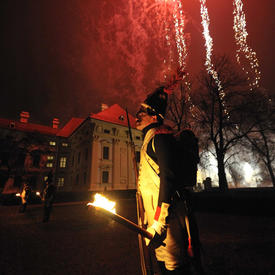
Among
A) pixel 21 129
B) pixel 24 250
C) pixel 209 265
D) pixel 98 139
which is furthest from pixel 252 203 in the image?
pixel 21 129

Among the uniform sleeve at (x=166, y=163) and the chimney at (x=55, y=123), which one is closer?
the uniform sleeve at (x=166, y=163)

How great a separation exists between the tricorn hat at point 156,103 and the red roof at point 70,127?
140ft

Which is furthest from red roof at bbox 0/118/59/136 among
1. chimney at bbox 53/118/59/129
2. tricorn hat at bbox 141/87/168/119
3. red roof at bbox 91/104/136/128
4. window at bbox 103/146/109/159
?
tricorn hat at bbox 141/87/168/119

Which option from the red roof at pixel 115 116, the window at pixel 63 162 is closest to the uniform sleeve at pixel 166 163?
the red roof at pixel 115 116

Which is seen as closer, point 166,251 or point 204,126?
point 166,251

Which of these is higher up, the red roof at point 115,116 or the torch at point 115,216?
the red roof at point 115,116

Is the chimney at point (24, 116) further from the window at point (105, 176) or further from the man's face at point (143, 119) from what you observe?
the man's face at point (143, 119)

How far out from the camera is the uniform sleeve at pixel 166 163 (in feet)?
5.05

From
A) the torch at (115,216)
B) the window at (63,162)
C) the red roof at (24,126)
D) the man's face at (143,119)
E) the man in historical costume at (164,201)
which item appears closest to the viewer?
the torch at (115,216)

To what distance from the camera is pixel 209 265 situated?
362cm

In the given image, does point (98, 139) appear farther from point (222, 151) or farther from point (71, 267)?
point (71, 267)

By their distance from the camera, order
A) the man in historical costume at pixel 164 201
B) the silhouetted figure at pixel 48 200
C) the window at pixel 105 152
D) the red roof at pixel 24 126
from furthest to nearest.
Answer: the red roof at pixel 24 126
the window at pixel 105 152
the silhouetted figure at pixel 48 200
the man in historical costume at pixel 164 201

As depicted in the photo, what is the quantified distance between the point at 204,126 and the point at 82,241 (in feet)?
60.8

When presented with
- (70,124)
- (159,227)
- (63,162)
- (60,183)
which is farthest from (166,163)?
(70,124)
